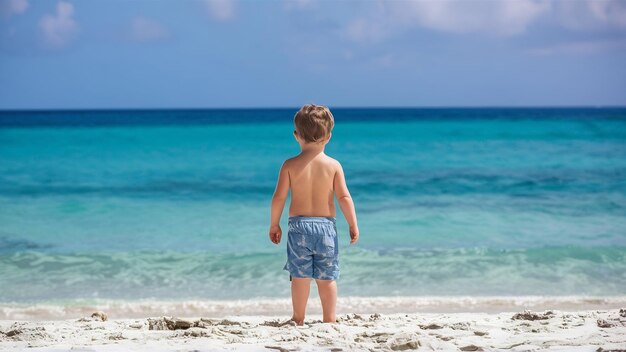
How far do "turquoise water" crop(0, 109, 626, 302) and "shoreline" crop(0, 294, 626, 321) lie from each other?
1.05ft

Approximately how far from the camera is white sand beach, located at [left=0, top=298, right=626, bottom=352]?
3469 mm

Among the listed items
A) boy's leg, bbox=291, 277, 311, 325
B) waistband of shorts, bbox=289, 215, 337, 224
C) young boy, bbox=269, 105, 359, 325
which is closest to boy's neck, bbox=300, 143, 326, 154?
young boy, bbox=269, 105, 359, 325

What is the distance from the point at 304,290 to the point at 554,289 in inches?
117

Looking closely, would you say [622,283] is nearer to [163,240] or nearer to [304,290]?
[304,290]

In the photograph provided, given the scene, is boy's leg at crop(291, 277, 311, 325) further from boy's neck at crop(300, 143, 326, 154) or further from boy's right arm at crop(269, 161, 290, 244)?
boy's neck at crop(300, 143, 326, 154)

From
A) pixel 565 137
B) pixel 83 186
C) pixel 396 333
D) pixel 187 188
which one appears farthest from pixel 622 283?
pixel 565 137

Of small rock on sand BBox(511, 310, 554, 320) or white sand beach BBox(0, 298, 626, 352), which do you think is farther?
small rock on sand BBox(511, 310, 554, 320)

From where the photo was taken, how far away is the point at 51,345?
3596 millimetres

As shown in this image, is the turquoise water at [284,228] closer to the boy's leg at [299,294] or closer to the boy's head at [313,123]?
the boy's leg at [299,294]

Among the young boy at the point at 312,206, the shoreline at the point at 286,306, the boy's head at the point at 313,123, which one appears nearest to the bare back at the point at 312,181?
the young boy at the point at 312,206

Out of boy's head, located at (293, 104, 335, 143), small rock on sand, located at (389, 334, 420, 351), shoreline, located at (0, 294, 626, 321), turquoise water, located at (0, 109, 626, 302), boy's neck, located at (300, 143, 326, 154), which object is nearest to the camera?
small rock on sand, located at (389, 334, 420, 351)

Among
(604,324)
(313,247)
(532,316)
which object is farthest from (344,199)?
(604,324)

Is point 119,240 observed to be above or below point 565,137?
below

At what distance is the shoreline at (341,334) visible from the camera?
3471mm
